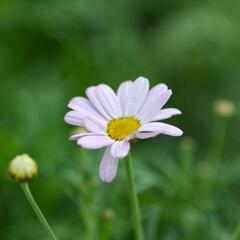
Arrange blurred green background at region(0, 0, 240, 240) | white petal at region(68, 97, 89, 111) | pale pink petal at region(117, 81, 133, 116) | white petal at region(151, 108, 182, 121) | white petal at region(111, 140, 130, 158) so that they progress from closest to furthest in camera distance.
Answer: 1. white petal at region(111, 140, 130, 158)
2. white petal at region(151, 108, 182, 121)
3. white petal at region(68, 97, 89, 111)
4. pale pink petal at region(117, 81, 133, 116)
5. blurred green background at region(0, 0, 240, 240)

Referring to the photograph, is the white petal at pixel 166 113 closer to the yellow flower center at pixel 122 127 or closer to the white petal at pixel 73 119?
the yellow flower center at pixel 122 127

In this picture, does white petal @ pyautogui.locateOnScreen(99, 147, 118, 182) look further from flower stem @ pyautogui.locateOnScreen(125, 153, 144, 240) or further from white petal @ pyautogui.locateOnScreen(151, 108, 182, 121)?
white petal @ pyautogui.locateOnScreen(151, 108, 182, 121)

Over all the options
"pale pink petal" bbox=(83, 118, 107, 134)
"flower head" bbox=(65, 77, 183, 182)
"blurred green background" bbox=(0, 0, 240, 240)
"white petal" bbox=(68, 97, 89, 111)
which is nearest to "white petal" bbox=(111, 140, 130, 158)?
"flower head" bbox=(65, 77, 183, 182)

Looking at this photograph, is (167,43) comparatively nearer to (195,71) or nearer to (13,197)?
(195,71)

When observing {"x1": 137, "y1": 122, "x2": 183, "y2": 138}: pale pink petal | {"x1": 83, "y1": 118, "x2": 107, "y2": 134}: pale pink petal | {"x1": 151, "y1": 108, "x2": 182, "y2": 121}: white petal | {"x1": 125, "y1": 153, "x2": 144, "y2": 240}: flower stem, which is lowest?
{"x1": 125, "y1": 153, "x2": 144, "y2": 240}: flower stem

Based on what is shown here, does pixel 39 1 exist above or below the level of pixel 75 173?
above

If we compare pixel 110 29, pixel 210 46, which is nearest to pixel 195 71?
pixel 210 46
